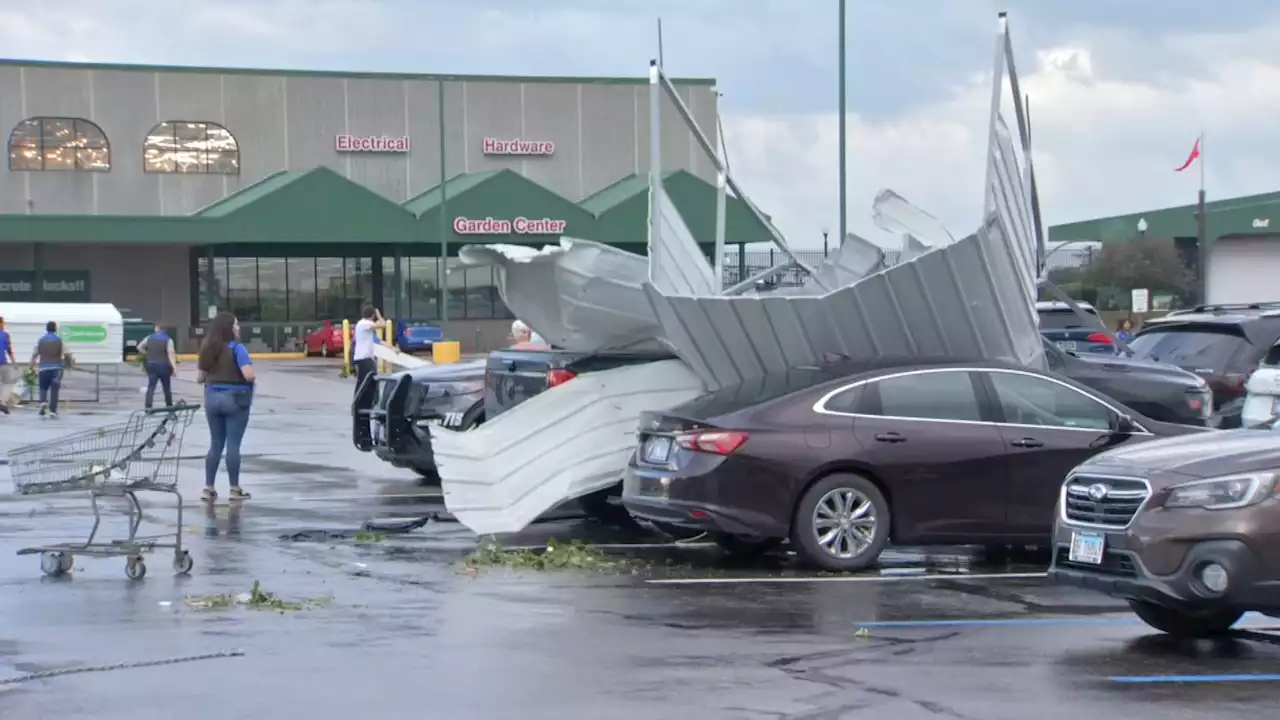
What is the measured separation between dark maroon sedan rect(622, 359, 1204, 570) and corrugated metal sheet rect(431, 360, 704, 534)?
1.08 m

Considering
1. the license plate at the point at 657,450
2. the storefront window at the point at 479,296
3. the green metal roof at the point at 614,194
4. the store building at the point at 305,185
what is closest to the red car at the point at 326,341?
the store building at the point at 305,185

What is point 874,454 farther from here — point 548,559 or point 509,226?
point 509,226

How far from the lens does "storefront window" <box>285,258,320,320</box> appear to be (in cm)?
6291

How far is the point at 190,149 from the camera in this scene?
60562 millimetres

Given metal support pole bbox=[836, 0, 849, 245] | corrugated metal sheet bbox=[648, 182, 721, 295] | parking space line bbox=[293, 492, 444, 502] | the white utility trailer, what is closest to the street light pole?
metal support pole bbox=[836, 0, 849, 245]

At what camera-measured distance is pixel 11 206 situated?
57.8 meters

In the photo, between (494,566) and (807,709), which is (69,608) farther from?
(807,709)

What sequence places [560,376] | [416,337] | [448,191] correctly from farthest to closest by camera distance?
1. [448,191]
2. [416,337]
3. [560,376]

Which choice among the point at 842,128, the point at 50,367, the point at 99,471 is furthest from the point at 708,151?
the point at 50,367

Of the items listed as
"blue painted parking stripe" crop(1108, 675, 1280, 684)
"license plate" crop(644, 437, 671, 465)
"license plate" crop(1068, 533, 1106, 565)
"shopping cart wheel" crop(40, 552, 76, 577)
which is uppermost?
"license plate" crop(644, 437, 671, 465)

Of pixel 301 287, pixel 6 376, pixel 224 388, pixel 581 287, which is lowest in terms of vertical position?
pixel 6 376

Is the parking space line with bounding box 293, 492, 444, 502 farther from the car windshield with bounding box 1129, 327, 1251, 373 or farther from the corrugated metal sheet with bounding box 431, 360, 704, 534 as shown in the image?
the car windshield with bounding box 1129, 327, 1251, 373

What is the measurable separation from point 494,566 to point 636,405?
2030 millimetres

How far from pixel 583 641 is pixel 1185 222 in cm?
5611
